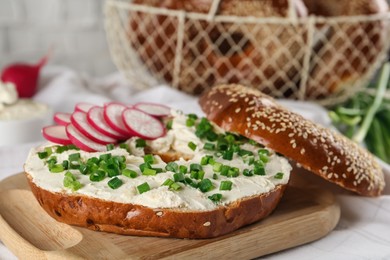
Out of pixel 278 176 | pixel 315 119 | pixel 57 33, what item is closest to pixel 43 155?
pixel 278 176

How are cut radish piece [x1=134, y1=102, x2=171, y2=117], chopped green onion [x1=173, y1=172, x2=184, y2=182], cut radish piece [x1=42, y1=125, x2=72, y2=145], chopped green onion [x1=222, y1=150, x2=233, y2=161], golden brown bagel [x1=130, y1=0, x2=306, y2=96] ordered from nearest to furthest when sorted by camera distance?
chopped green onion [x1=173, y1=172, x2=184, y2=182] < chopped green onion [x1=222, y1=150, x2=233, y2=161] < cut radish piece [x1=42, y1=125, x2=72, y2=145] < cut radish piece [x1=134, y1=102, x2=171, y2=117] < golden brown bagel [x1=130, y1=0, x2=306, y2=96]

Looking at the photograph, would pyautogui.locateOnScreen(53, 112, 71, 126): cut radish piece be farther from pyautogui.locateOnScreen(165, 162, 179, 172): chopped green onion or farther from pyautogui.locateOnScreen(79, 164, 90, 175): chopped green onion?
pyautogui.locateOnScreen(165, 162, 179, 172): chopped green onion

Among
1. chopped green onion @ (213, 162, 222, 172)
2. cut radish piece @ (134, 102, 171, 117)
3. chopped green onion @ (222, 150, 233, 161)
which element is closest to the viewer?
chopped green onion @ (213, 162, 222, 172)

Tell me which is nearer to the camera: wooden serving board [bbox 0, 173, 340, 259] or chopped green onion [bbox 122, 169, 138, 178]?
wooden serving board [bbox 0, 173, 340, 259]

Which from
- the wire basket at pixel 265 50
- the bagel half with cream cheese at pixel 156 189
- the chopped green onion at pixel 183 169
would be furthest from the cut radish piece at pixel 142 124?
the wire basket at pixel 265 50

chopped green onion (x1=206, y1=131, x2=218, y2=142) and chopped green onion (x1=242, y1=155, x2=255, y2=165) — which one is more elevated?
chopped green onion (x1=242, y1=155, x2=255, y2=165)

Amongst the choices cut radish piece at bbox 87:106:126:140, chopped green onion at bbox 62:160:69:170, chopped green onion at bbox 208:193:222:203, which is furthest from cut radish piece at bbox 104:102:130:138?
chopped green onion at bbox 208:193:222:203

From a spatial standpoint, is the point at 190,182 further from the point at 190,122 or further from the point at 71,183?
the point at 190,122
